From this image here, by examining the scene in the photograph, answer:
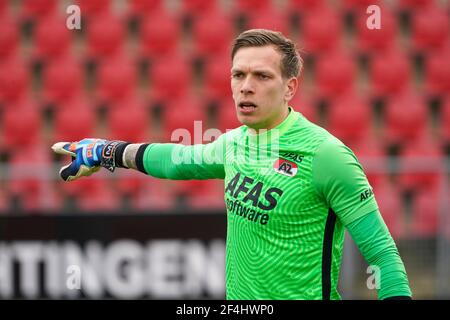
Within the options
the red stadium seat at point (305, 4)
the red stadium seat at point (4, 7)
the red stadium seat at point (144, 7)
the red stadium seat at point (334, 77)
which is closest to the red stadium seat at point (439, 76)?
the red stadium seat at point (334, 77)

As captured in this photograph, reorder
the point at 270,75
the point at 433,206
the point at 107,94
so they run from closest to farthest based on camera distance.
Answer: the point at 270,75, the point at 433,206, the point at 107,94

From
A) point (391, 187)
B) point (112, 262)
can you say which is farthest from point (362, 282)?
point (112, 262)

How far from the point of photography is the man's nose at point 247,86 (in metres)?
3.70

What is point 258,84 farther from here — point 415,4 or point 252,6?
point 415,4

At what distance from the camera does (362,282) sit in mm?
8906

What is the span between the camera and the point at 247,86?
3.71 meters

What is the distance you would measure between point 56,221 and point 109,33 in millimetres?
3347

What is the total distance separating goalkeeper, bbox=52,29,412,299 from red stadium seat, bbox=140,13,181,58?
7.24 meters

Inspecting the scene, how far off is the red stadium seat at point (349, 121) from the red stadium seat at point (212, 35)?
1770mm

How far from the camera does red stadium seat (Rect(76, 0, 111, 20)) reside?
1113 cm

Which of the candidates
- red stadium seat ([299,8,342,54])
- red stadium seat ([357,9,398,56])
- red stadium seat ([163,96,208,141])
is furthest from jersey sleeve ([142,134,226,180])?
red stadium seat ([357,9,398,56])

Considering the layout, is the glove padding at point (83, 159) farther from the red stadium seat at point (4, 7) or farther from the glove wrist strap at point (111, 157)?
the red stadium seat at point (4, 7)
